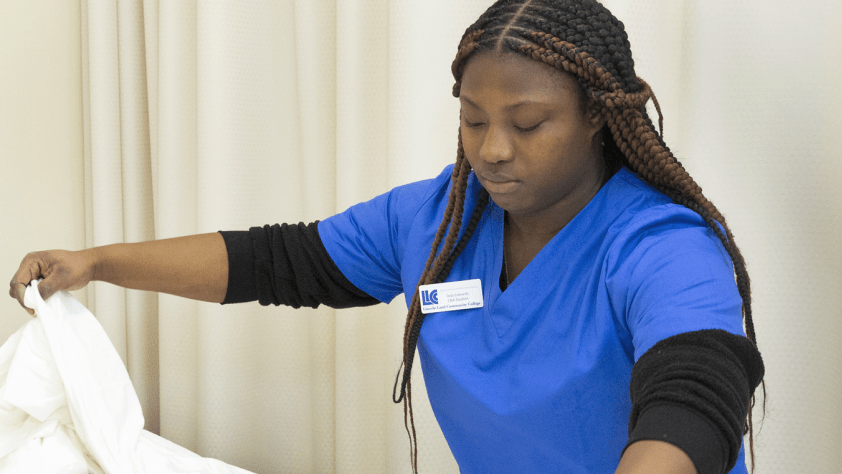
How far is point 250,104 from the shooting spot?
1513 millimetres

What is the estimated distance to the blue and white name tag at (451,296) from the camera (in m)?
0.94

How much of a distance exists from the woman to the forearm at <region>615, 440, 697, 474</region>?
0.02 metres

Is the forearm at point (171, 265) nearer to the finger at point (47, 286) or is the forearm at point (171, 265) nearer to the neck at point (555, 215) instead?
the finger at point (47, 286)

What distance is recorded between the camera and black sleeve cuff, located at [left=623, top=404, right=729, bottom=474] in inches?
21.3

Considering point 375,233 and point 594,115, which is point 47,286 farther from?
point 594,115

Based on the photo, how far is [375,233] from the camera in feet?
3.55

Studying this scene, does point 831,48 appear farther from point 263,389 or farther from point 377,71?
point 263,389

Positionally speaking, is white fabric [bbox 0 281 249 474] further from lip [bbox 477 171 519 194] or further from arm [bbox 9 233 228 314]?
lip [bbox 477 171 519 194]

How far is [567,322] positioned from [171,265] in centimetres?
59

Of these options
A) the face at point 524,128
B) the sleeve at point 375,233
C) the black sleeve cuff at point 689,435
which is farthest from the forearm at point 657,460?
the sleeve at point 375,233

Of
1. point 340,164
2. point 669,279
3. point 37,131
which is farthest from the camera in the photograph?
point 37,131

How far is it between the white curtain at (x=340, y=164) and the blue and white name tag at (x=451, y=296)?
15.5 inches

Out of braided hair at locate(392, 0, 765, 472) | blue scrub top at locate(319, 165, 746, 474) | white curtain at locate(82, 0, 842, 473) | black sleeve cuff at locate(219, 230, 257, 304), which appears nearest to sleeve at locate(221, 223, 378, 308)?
black sleeve cuff at locate(219, 230, 257, 304)

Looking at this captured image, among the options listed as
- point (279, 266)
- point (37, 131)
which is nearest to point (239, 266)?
point (279, 266)
